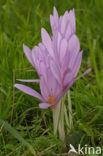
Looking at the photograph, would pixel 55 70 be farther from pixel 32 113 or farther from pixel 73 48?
pixel 32 113

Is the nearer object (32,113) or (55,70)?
(55,70)

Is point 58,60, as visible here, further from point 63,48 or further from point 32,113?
point 32,113

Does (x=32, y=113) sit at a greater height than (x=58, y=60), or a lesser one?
lesser

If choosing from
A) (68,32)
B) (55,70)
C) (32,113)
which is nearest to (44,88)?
(55,70)

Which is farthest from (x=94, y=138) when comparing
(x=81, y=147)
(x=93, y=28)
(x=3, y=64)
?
(x=93, y=28)

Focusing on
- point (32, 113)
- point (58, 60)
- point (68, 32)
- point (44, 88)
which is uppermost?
point (68, 32)

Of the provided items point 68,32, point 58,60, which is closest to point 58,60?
point 58,60

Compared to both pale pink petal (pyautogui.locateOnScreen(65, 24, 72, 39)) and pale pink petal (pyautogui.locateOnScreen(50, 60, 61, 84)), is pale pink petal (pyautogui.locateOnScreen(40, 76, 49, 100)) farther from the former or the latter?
pale pink petal (pyautogui.locateOnScreen(65, 24, 72, 39))

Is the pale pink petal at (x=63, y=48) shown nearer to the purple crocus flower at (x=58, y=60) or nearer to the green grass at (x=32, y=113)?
the purple crocus flower at (x=58, y=60)

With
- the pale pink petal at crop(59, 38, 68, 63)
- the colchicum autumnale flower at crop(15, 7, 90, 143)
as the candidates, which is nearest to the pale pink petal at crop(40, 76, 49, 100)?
the colchicum autumnale flower at crop(15, 7, 90, 143)
